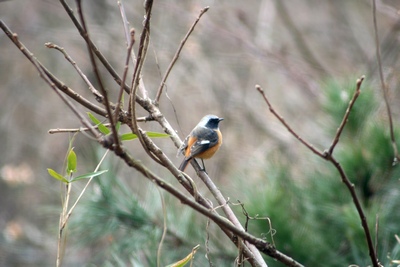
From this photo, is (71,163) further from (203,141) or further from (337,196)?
(203,141)

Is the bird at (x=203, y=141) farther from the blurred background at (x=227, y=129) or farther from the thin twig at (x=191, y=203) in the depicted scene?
the thin twig at (x=191, y=203)

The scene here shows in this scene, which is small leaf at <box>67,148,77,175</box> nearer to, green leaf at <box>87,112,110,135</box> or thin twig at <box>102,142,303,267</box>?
green leaf at <box>87,112,110,135</box>

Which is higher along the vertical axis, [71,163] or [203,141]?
[203,141]

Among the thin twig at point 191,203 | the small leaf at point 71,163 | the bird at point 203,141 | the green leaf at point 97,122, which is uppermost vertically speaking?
the bird at point 203,141

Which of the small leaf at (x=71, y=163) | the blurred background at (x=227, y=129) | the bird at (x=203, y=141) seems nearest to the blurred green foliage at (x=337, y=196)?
the blurred background at (x=227, y=129)

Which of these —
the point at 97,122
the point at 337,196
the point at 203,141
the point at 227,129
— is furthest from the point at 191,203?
the point at 227,129

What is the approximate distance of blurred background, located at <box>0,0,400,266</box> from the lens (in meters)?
2.37

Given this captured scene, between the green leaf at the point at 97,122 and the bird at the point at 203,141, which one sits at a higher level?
the bird at the point at 203,141

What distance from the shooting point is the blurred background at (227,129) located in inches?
93.2

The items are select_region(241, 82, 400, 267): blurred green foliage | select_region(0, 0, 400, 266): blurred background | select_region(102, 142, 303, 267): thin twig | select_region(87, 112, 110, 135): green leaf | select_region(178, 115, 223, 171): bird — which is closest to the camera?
select_region(102, 142, 303, 267): thin twig

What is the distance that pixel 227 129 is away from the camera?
→ 574cm

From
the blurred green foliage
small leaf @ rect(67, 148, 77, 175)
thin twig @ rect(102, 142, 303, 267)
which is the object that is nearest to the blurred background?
the blurred green foliage

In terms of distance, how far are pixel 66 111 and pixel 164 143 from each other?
167 cm

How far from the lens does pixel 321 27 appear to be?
5973 mm
